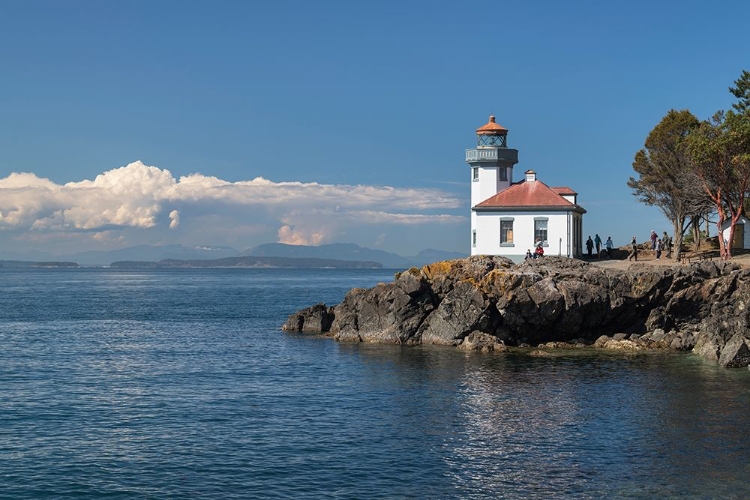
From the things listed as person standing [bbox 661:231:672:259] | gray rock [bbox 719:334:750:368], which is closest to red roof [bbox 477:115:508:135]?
person standing [bbox 661:231:672:259]

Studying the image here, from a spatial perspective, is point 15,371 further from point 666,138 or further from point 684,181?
point 666,138

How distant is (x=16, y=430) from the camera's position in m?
26.1

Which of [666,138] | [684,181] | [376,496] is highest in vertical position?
[666,138]

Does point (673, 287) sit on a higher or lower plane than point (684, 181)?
lower

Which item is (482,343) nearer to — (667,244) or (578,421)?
(578,421)

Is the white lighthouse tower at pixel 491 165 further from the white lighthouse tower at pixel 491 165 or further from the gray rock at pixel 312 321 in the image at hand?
the gray rock at pixel 312 321

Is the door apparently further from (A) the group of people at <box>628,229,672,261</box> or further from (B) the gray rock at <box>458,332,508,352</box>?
(B) the gray rock at <box>458,332,508,352</box>

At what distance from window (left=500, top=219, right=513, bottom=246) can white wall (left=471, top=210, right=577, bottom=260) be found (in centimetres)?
25

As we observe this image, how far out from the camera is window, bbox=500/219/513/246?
201ft

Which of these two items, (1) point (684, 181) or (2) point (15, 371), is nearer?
(2) point (15, 371)

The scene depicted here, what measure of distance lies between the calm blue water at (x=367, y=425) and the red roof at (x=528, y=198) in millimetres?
20146

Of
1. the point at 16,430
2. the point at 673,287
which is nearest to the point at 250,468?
the point at 16,430

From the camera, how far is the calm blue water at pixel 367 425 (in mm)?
20641

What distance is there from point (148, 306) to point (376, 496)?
7420 centimetres
